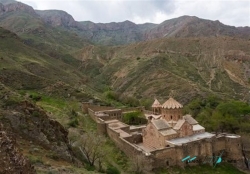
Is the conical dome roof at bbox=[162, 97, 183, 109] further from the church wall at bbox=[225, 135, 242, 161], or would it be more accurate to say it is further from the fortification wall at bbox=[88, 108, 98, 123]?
the fortification wall at bbox=[88, 108, 98, 123]

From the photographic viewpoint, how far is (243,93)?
213ft

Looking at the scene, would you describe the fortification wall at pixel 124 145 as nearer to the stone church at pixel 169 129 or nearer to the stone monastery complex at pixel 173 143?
the stone monastery complex at pixel 173 143

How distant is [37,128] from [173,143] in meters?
13.4

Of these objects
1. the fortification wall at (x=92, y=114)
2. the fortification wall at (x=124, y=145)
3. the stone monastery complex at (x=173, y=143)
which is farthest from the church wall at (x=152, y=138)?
the fortification wall at (x=92, y=114)

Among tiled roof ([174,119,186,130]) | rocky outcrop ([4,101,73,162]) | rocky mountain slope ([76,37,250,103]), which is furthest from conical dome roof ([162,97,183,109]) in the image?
rocky mountain slope ([76,37,250,103])

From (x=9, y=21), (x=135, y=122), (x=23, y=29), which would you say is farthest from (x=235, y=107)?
(x=9, y=21)

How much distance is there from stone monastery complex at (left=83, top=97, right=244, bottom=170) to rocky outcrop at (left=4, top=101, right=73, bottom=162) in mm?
8389

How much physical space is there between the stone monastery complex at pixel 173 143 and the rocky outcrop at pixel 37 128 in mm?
8389

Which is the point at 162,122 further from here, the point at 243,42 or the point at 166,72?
the point at 243,42

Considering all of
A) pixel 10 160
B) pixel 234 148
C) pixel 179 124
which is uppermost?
pixel 10 160

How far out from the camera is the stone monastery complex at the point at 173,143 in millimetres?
24188

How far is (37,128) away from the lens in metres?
16.5

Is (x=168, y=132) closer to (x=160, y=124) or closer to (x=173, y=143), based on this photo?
(x=160, y=124)

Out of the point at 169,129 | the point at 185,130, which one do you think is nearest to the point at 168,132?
the point at 169,129
